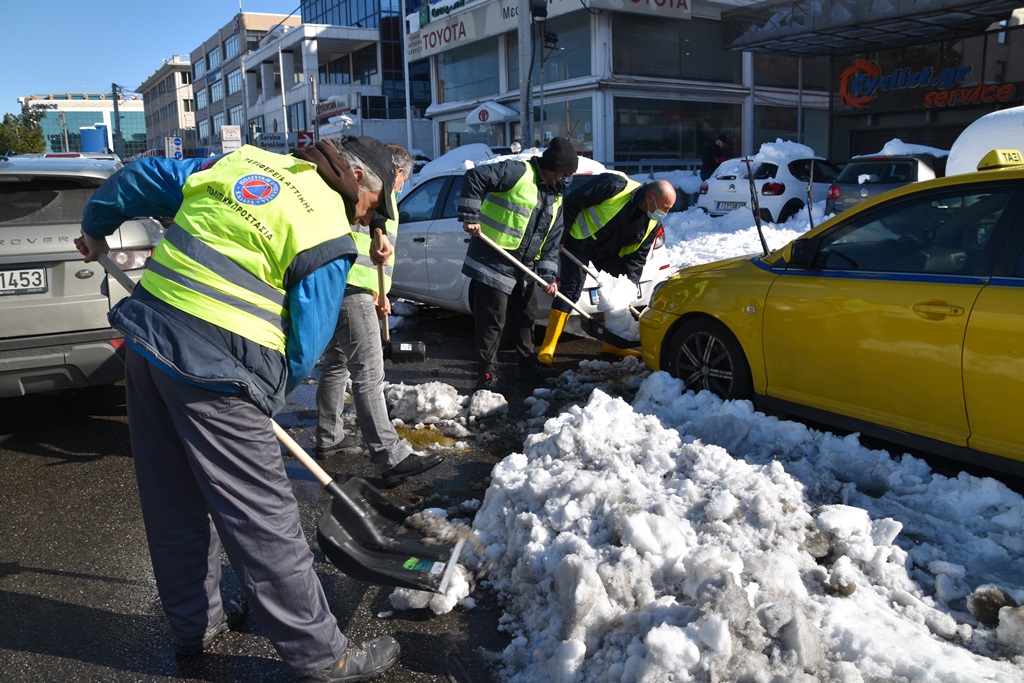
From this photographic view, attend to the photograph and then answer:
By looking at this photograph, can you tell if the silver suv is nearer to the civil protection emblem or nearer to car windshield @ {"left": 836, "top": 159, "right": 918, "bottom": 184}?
the civil protection emblem

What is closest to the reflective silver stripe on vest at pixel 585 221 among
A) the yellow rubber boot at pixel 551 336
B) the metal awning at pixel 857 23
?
the yellow rubber boot at pixel 551 336

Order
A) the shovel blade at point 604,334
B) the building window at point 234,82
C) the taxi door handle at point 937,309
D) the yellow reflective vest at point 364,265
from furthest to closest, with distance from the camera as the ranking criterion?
the building window at point 234,82 < the shovel blade at point 604,334 < the yellow reflective vest at point 364,265 < the taxi door handle at point 937,309

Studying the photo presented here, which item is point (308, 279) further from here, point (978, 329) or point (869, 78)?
point (869, 78)

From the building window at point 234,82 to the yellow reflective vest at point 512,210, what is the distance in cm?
6451

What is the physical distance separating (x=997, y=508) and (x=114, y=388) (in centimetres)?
584

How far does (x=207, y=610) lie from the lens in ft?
9.92

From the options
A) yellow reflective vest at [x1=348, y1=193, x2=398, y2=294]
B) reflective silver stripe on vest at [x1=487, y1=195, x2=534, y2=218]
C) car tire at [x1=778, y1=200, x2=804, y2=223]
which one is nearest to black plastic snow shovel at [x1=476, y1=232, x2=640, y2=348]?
reflective silver stripe on vest at [x1=487, y1=195, x2=534, y2=218]

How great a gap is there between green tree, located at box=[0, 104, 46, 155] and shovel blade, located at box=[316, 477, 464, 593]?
45805 millimetres

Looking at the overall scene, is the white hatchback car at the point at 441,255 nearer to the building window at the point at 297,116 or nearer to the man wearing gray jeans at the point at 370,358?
the man wearing gray jeans at the point at 370,358

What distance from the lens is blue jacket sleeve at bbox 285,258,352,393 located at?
8.51 ft

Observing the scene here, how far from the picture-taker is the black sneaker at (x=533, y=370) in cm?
663

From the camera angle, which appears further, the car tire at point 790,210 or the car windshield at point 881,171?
the car tire at point 790,210

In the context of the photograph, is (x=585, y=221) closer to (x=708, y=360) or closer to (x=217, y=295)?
(x=708, y=360)

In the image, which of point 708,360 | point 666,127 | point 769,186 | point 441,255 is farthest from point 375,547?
point 666,127
